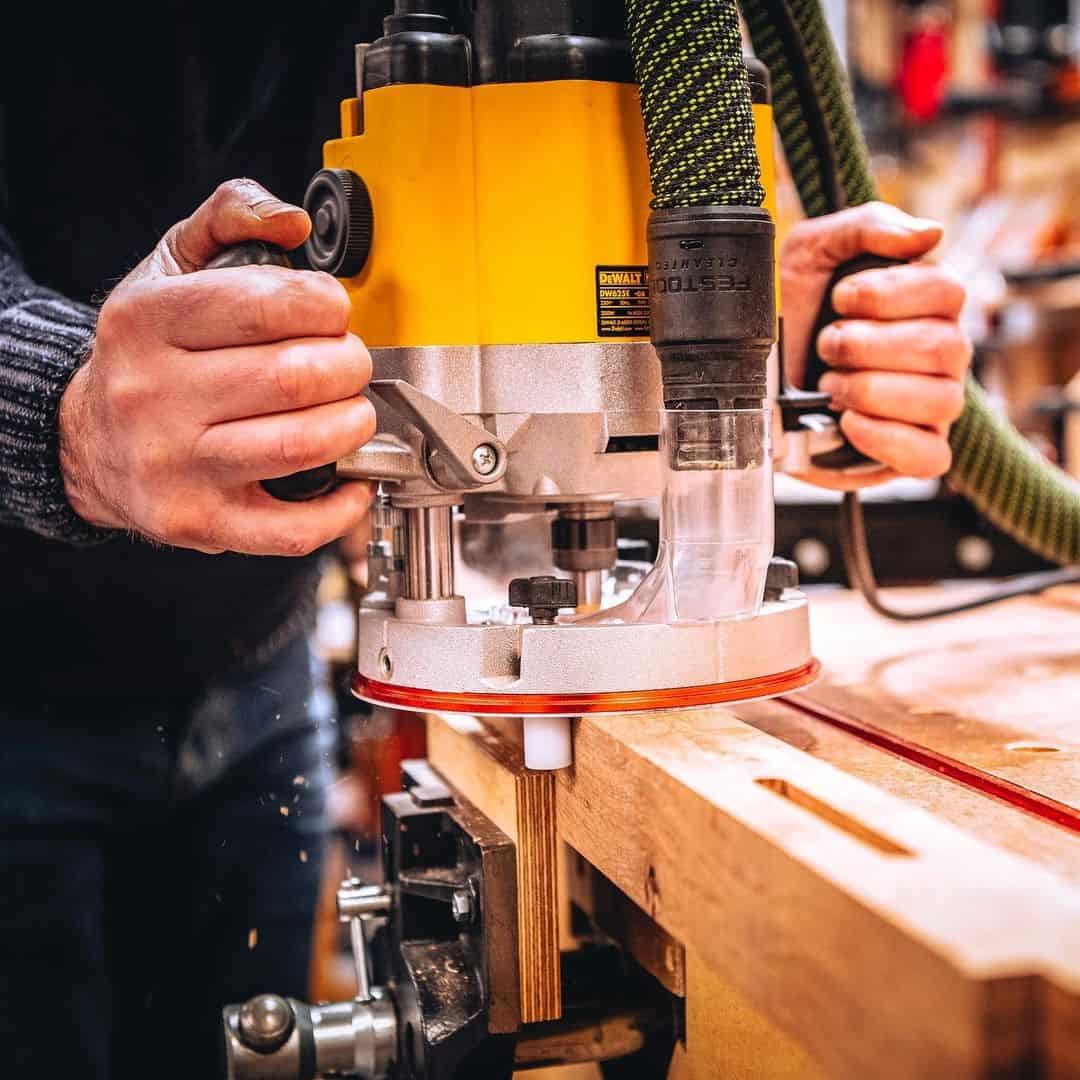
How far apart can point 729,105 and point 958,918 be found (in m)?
0.44

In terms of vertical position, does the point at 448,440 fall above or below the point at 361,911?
above

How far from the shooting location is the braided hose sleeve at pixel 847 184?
38.1 inches

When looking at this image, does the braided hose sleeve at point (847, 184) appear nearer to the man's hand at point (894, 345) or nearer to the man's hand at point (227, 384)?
the man's hand at point (894, 345)

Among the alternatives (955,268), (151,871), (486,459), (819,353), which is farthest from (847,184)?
(151,871)

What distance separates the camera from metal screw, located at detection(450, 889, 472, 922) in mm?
786

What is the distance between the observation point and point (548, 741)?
0.73 metres

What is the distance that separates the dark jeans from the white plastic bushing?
1.75ft

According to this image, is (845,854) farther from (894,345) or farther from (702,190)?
(894,345)

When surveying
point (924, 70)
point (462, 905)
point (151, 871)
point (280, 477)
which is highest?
point (924, 70)

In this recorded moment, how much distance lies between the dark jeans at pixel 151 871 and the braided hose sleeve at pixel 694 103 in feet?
2.32

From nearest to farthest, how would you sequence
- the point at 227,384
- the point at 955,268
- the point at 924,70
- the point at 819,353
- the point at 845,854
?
the point at 845,854, the point at 227,384, the point at 819,353, the point at 955,268, the point at 924,70

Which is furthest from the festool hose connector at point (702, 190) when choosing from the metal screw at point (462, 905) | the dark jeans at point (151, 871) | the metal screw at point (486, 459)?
the dark jeans at point (151, 871)

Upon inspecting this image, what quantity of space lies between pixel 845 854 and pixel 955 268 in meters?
1.07

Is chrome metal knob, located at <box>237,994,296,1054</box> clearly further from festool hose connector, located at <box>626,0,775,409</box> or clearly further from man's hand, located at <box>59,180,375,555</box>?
festool hose connector, located at <box>626,0,775,409</box>
